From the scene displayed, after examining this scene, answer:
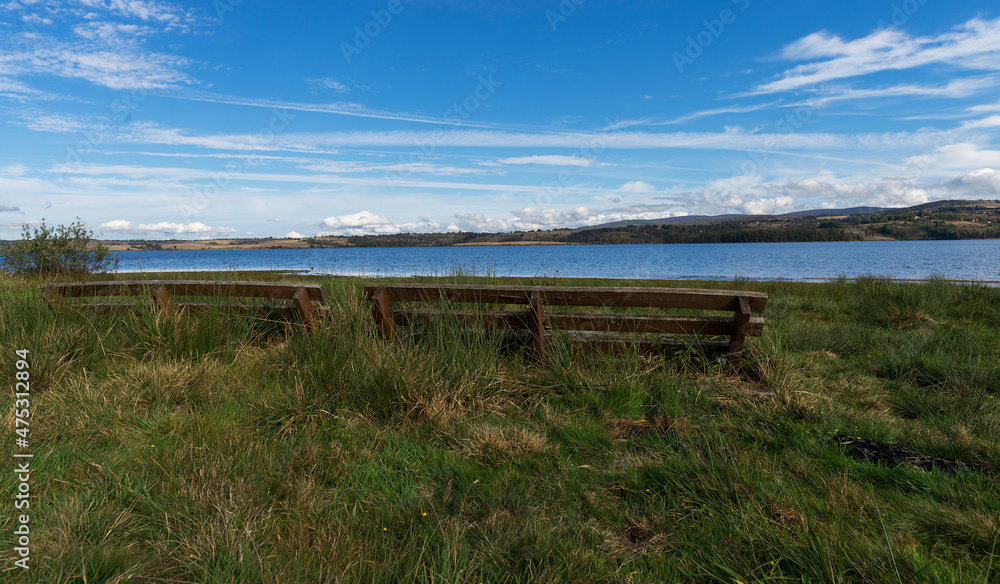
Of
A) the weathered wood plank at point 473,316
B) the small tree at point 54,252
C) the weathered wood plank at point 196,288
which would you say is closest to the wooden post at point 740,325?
the weathered wood plank at point 473,316

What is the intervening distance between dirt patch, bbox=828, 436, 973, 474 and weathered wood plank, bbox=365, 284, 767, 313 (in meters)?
1.92

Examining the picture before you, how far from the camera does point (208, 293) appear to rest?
250 inches

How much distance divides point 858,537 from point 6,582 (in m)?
4.02

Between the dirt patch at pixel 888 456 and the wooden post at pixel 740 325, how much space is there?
66.1 inches

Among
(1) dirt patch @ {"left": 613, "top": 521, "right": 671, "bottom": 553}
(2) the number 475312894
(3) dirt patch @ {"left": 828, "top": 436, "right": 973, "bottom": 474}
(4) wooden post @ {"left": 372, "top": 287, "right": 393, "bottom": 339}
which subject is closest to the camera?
(1) dirt patch @ {"left": 613, "top": 521, "right": 671, "bottom": 553}

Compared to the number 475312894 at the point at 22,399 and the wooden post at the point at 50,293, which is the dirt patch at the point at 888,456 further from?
the wooden post at the point at 50,293

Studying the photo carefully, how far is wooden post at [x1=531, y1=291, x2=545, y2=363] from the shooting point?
5.31 m

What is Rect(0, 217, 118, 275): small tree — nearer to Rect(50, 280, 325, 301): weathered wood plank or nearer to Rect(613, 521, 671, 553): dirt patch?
Rect(50, 280, 325, 301): weathered wood plank

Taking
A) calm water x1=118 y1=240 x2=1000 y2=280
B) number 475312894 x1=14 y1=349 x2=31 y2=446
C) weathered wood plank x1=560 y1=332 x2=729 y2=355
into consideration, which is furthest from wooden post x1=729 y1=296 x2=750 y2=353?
number 475312894 x1=14 y1=349 x2=31 y2=446

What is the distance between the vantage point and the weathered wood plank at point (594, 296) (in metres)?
5.40

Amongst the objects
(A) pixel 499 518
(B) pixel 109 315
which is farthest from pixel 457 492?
(B) pixel 109 315

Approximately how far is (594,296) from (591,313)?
0.20 metres

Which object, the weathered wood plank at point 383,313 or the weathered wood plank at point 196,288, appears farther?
the weathered wood plank at point 196,288

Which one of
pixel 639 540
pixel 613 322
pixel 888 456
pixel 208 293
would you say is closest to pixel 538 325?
pixel 613 322
